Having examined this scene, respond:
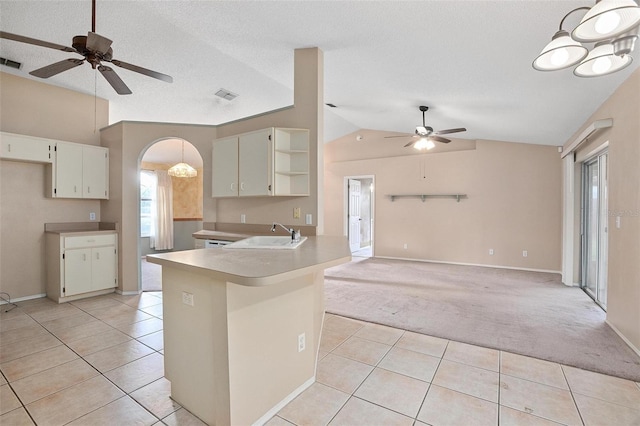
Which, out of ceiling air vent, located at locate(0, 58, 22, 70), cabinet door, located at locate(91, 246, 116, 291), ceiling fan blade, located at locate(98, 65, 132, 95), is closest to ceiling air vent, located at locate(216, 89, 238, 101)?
ceiling fan blade, located at locate(98, 65, 132, 95)

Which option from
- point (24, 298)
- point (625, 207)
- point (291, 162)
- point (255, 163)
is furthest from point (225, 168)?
point (625, 207)

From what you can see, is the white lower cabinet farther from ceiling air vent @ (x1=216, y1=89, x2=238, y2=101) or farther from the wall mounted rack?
the wall mounted rack

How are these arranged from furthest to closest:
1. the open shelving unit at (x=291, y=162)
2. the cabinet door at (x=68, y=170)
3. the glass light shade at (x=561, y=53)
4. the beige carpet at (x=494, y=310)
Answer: the cabinet door at (x=68, y=170) → the open shelving unit at (x=291, y=162) → the beige carpet at (x=494, y=310) → the glass light shade at (x=561, y=53)

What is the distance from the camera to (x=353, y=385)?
2.10m

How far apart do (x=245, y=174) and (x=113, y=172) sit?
2.20 meters

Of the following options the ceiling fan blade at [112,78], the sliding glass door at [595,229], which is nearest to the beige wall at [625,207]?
the sliding glass door at [595,229]

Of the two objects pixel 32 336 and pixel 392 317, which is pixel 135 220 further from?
pixel 392 317

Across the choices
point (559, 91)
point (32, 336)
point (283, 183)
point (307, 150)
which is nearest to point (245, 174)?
point (283, 183)

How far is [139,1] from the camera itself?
276cm

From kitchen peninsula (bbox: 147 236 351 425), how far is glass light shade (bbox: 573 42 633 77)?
1870 millimetres

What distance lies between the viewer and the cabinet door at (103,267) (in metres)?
4.07

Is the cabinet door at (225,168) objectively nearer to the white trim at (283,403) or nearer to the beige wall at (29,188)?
the beige wall at (29,188)

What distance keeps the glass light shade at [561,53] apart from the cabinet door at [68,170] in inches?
203

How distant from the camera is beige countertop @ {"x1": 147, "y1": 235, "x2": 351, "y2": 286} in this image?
1335mm
